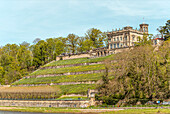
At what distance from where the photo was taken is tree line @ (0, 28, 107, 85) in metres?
101

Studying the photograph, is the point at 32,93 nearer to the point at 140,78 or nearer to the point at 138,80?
the point at 138,80

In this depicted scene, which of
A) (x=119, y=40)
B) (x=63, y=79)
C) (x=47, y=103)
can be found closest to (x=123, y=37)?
(x=119, y=40)

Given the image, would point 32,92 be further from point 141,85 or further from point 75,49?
point 75,49

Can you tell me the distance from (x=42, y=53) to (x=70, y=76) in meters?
33.9

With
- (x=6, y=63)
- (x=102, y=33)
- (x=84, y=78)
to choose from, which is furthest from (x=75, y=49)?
(x=84, y=78)

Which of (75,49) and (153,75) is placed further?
(75,49)

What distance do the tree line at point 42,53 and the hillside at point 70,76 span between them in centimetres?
910

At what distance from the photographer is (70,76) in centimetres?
8219

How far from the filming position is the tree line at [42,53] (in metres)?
101

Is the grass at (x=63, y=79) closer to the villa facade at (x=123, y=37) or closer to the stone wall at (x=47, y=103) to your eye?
the stone wall at (x=47, y=103)

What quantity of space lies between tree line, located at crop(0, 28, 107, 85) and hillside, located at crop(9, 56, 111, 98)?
9097 mm

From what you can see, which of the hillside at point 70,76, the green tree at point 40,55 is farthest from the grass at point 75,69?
the green tree at point 40,55

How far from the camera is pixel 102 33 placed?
121125mm

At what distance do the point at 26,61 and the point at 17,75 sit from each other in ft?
53.1
